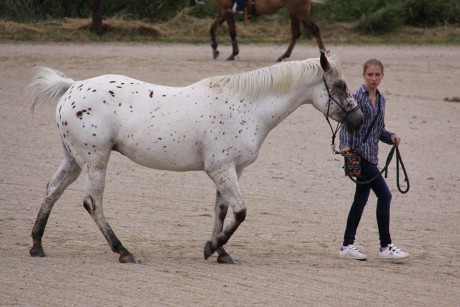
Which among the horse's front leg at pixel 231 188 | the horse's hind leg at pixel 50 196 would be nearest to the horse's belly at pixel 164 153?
the horse's front leg at pixel 231 188

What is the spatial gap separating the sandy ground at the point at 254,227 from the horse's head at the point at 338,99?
1.02 meters

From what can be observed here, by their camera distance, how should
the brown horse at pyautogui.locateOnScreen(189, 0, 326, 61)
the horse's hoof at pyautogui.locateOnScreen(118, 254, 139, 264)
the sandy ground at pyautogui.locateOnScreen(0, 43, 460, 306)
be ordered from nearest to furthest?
the sandy ground at pyautogui.locateOnScreen(0, 43, 460, 306)
the horse's hoof at pyautogui.locateOnScreen(118, 254, 139, 264)
the brown horse at pyautogui.locateOnScreen(189, 0, 326, 61)

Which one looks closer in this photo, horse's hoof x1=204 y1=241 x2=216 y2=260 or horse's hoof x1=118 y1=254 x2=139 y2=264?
horse's hoof x1=118 y1=254 x2=139 y2=264

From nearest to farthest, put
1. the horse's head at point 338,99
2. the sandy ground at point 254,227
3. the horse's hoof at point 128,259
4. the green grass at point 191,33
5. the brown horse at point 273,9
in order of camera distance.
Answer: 1. the sandy ground at point 254,227
2. the horse's hoof at point 128,259
3. the horse's head at point 338,99
4. the brown horse at point 273,9
5. the green grass at point 191,33

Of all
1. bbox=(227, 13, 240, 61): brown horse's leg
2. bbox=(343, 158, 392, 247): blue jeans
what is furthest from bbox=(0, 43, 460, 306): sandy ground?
bbox=(227, 13, 240, 61): brown horse's leg

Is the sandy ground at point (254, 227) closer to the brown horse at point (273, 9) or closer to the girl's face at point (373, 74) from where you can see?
the girl's face at point (373, 74)

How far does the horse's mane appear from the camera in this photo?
7355 millimetres

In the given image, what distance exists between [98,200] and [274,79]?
4.93 ft

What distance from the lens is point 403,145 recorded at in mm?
12203

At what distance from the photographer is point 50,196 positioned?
294 inches

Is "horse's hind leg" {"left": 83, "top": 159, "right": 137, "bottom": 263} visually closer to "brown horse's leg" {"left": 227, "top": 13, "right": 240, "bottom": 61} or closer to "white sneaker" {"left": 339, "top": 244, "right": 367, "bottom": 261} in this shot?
"white sneaker" {"left": 339, "top": 244, "right": 367, "bottom": 261}

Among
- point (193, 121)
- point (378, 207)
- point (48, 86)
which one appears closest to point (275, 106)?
point (193, 121)

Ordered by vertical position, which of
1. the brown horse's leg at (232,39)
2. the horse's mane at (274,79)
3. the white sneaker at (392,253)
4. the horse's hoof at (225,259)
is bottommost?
the brown horse's leg at (232,39)

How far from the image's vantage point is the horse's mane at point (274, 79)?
736 centimetres
